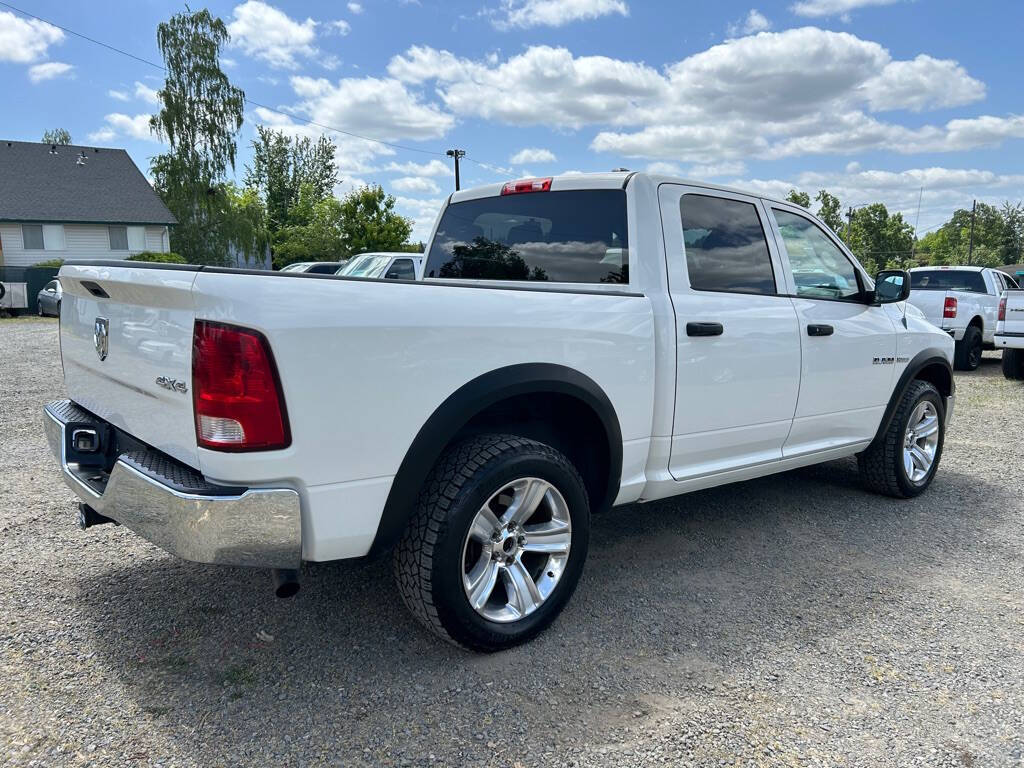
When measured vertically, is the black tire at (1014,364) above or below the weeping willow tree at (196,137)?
below

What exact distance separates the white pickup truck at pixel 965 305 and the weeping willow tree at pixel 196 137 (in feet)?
111

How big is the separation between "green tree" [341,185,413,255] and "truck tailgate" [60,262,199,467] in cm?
3735

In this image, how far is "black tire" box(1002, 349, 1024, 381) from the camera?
1087 cm

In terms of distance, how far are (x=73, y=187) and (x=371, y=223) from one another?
13.8 metres

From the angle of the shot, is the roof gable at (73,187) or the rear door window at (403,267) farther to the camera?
the roof gable at (73,187)

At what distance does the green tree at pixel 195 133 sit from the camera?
122 feet

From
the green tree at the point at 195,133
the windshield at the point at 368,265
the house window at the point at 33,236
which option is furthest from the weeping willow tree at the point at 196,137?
the windshield at the point at 368,265

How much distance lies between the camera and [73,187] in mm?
33188

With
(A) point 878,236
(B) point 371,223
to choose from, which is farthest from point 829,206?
(B) point 371,223

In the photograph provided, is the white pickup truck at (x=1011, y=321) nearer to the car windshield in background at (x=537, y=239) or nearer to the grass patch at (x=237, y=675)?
the car windshield in background at (x=537, y=239)

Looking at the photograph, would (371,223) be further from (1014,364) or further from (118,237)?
(1014,364)

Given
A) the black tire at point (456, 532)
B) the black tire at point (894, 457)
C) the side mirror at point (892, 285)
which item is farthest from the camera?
the black tire at point (894, 457)

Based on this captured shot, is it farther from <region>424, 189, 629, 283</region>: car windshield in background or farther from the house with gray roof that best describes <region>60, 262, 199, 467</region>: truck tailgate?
the house with gray roof

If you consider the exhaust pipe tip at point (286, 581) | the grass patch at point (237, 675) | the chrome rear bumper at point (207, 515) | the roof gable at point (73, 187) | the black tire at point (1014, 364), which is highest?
the roof gable at point (73, 187)
